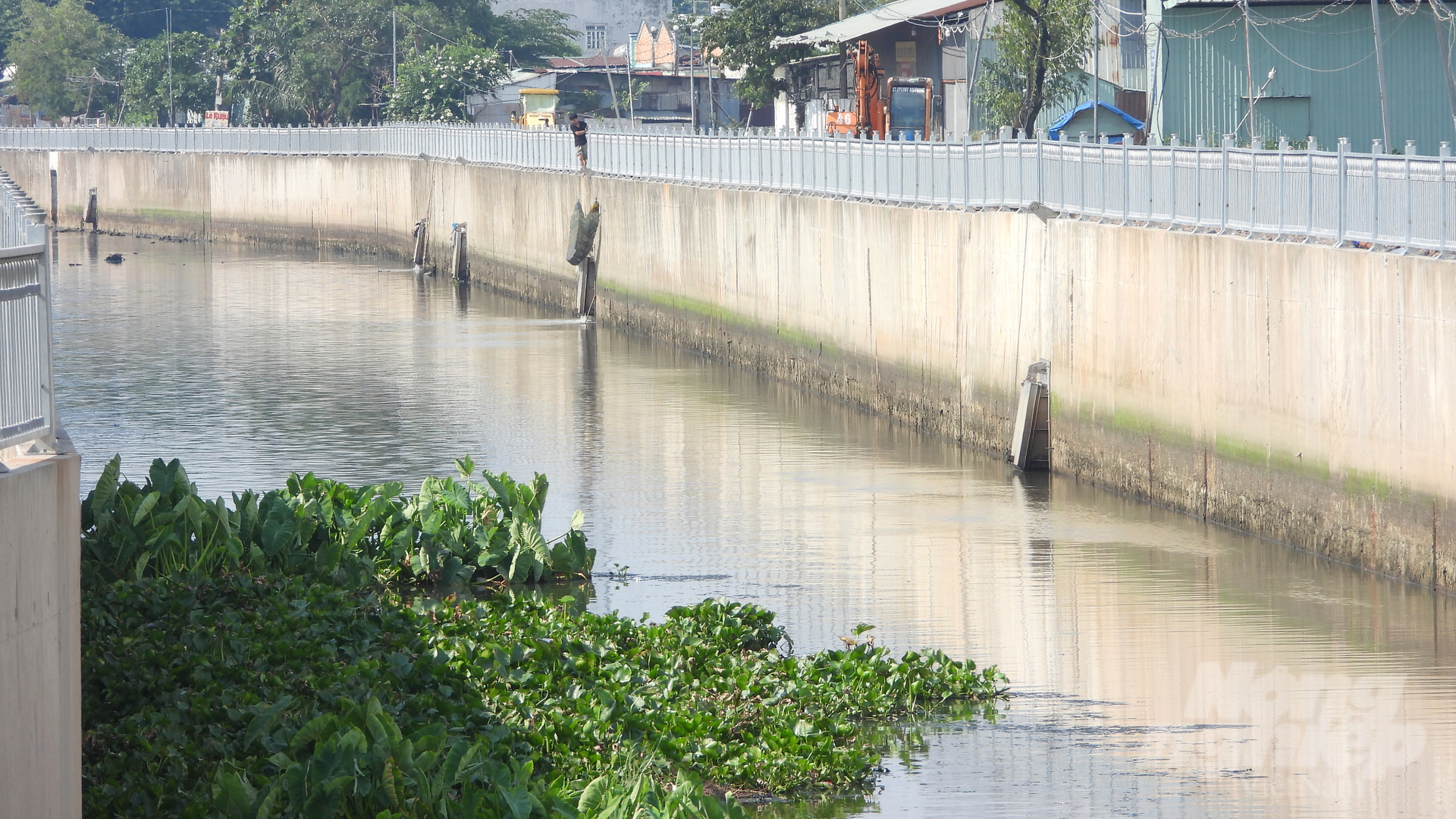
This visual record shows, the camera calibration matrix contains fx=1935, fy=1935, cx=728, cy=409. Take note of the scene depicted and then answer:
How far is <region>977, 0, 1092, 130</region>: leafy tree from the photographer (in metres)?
38.5

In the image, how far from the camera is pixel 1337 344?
17062 mm

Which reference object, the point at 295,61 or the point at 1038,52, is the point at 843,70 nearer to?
the point at 1038,52

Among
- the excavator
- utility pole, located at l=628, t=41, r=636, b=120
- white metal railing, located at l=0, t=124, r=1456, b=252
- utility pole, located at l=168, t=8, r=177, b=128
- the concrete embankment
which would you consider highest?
utility pole, located at l=168, t=8, r=177, b=128

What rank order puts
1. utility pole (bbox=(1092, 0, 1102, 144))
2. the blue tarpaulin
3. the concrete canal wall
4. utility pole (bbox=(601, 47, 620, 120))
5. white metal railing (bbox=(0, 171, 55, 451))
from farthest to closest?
1. utility pole (bbox=(601, 47, 620, 120))
2. the blue tarpaulin
3. utility pole (bbox=(1092, 0, 1102, 144))
4. white metal railing (bbox=(0, 171, 55, 451))
5. the concrete canal wall

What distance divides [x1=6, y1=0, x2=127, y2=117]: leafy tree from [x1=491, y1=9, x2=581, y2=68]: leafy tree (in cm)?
2365

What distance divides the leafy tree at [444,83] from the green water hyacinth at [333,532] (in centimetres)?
6530

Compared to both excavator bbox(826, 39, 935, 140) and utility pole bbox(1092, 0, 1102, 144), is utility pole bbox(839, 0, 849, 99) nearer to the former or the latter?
excavator bbox(826, 39, 935, 140)

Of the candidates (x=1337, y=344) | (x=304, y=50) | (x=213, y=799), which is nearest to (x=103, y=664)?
(x=213, y=799)

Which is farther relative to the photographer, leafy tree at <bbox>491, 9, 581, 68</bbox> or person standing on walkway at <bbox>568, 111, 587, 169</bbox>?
leafy tree at <bbox>491, 9, 581, 68</bbox>

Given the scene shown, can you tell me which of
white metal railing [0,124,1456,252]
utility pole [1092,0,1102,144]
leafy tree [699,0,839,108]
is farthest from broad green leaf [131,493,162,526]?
leafy tree [699,0,839,108]

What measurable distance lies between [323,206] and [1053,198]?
163 feet

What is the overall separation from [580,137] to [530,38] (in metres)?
54.5

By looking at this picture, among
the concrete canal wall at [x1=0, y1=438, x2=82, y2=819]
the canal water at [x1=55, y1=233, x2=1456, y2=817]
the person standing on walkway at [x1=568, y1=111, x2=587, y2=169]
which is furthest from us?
the person standing on walkway at [x1=568, y1=111, x2=587, y2=169]

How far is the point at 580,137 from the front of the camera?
149 ft
